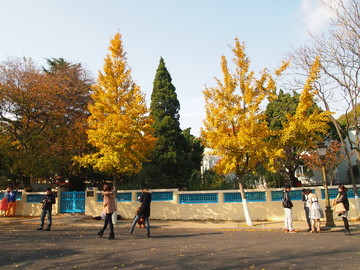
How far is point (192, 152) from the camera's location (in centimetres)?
2592

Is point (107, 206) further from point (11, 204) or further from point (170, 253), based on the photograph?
point (11, 204)

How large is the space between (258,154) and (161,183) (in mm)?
10592

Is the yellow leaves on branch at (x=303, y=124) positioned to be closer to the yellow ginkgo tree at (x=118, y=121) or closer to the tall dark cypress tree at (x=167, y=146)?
the yellow ginkgo tree at (x=118, y=121)

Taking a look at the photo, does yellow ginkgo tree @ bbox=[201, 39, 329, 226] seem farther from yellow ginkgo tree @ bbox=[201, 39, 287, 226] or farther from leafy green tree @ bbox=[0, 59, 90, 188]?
leafy green tree @ bbox=[0, 59, 90, 188]

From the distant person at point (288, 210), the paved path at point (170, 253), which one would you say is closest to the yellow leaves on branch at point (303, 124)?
the distant person at point (288, 210)

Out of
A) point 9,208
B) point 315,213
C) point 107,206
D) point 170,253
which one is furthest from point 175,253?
point 9,208

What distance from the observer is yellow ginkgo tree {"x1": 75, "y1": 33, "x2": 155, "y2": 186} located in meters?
14.8

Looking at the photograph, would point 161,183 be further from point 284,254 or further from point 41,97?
point 284,254

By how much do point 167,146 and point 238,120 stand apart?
10.7m

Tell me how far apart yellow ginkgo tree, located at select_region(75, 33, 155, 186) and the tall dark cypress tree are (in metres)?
6.04

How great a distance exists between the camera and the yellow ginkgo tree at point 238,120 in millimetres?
13625

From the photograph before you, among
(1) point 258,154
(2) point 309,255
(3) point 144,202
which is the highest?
(1) point 258,154

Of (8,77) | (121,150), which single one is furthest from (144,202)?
(8,77)

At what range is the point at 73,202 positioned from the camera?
18.2m
